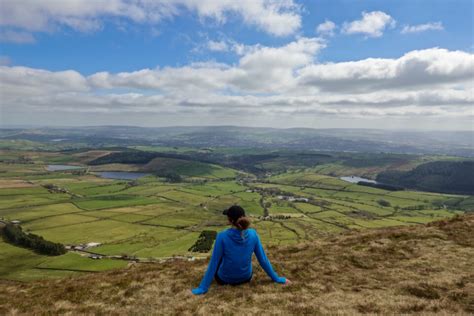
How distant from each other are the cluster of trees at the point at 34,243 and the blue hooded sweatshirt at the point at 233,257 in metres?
95.5

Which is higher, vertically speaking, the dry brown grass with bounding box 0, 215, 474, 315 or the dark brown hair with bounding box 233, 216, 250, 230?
the dark brown hair with bounding box 233, 216, 250, 230

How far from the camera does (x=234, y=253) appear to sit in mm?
15023

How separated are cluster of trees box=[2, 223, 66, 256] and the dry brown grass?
268 ft

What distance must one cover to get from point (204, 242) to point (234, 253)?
92611 millimetres

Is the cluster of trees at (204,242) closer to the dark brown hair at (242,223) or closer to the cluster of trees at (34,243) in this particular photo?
the cluster of trees at (34,243)

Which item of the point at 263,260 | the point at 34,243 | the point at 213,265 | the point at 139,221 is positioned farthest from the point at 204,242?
the point at 213,265

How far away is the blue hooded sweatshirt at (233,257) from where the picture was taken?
14.9m

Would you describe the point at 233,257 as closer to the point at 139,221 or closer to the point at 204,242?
the point at 204,242

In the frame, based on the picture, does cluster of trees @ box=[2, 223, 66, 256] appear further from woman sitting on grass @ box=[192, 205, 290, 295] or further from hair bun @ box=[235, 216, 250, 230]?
hair bun @ box=[235, 216, 250, 230]

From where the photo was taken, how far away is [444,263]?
2031 centimetres

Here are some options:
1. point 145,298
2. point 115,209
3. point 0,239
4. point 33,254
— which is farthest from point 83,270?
point 115,209

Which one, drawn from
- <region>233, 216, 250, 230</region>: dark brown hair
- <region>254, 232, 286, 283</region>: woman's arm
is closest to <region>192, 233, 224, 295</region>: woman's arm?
<region>233, 216, 250, 230</region>: dark brown hair

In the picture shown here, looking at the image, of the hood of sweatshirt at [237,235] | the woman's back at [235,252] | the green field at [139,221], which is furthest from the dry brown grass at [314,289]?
the green field at [139,221]

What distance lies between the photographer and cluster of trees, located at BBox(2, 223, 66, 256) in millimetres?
90750
